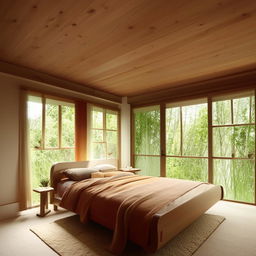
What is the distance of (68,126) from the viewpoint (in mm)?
4012

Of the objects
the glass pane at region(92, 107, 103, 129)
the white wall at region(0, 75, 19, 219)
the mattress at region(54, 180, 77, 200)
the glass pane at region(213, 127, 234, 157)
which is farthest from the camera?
the glass pane at region(92, 107, 103, 129)

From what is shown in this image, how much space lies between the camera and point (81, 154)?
13.4 ft

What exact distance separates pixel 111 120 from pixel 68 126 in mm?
1271

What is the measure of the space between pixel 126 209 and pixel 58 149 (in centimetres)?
226

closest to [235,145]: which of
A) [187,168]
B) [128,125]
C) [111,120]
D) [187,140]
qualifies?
[187,140]

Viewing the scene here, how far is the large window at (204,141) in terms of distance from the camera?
143 inches

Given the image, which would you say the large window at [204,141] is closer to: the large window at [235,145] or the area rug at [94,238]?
the large window at [235,145]

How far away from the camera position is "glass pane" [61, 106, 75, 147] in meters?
3.93

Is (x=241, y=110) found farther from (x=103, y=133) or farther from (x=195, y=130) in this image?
(x=103, y=133)

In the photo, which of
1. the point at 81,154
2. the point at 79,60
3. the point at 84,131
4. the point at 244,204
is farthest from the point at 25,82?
the point at 244,204

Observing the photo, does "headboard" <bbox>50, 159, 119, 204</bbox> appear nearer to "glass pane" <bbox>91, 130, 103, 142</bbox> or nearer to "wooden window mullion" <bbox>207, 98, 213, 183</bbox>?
"glass pane" <bbox>91, 130, 103, 142</bbox>

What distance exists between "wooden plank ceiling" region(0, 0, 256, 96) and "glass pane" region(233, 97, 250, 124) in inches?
24.4

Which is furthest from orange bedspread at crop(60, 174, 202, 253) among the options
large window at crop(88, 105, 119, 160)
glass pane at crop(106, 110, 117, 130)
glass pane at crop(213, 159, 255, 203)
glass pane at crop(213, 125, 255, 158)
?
glass pane at crop(106, 110, 117, 130)

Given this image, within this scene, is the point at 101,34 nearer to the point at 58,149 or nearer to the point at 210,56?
the point at 210,56
